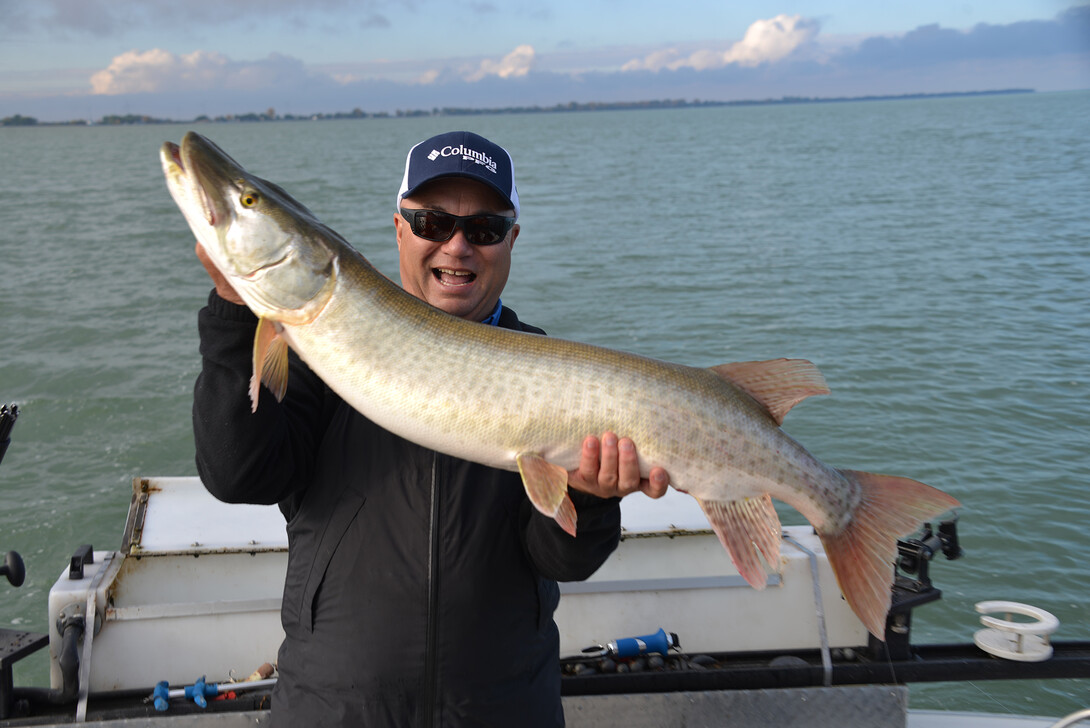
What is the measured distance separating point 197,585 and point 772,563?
106 inches

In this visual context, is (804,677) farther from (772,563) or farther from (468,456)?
(468,456)

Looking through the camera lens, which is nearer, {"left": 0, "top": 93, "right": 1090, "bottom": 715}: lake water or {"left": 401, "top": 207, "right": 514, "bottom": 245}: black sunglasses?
{"left": 401, "top": 207, "right": 514, "bottom": 245}: black sunglasses

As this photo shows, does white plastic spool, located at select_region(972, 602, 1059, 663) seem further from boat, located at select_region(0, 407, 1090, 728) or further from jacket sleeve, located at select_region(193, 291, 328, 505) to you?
jacket sleeve, located at select_region(193, 291, 328, 505)

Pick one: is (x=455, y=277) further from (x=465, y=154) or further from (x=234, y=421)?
(x=234, y=421)

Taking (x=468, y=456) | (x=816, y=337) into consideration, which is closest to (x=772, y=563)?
(x=468, y=456)

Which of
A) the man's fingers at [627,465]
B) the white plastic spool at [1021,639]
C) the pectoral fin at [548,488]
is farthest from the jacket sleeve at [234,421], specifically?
the white plastic spool at [1021,639]

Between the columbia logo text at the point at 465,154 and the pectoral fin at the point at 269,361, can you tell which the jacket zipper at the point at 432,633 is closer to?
the pectoral fin at the point at 269,361

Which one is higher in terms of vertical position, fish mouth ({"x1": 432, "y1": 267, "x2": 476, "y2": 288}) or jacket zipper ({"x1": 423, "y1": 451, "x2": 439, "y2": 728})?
fish mouth ({"x1": 432, "y1": 267, "x2": 476, "y2": 288})

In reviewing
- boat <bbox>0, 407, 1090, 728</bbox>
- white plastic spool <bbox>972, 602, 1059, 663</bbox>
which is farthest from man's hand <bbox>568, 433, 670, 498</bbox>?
white plastic spool <bbox>972, 602, 1059, 663</bbox>

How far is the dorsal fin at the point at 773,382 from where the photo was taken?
2617 millimetres

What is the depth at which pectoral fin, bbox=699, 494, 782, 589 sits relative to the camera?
2.57 m

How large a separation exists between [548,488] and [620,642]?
171 cm

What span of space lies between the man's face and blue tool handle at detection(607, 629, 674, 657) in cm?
173

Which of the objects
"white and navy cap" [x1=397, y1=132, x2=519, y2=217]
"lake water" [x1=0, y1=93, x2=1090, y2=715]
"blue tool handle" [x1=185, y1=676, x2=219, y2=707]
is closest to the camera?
"white and navy cap" [x1=397, y1=132, x2=519, y2=217]
